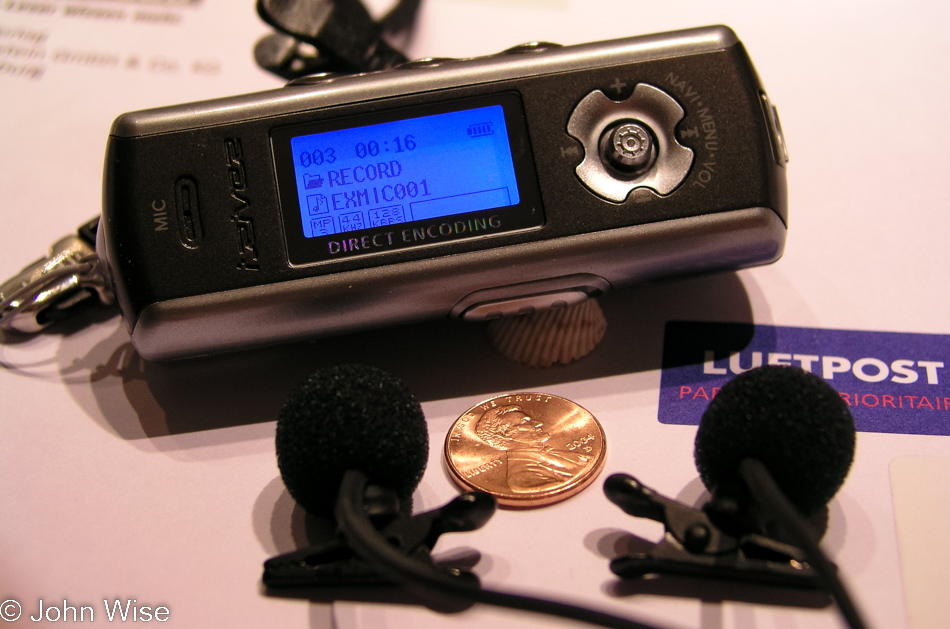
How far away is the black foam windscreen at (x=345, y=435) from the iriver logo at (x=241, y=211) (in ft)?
0.61

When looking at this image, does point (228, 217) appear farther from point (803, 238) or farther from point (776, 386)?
point (803, 238)

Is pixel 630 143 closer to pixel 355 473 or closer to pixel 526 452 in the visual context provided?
pixel 526 452

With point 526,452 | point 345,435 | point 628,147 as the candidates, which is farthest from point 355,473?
point 628,147

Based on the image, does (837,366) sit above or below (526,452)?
above

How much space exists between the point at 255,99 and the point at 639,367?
0.50 metres

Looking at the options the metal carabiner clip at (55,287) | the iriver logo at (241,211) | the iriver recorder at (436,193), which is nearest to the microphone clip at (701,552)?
the iriver recorder at (436,193)

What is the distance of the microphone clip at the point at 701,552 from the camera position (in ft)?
2.19

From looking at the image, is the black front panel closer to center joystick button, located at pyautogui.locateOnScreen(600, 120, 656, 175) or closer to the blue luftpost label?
center joystick button, located at pyautogui.locateOnScreen(600, 120, 656, 175)

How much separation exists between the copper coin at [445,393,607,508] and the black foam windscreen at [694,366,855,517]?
5.6 inches

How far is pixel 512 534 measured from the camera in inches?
29.6

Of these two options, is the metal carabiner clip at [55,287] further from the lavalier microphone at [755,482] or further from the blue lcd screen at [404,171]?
the lavalier microphone at [755,482]

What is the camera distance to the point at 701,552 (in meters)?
0.67

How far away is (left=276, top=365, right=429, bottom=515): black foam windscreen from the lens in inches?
27.0

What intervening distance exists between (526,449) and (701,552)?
0.20 metres
